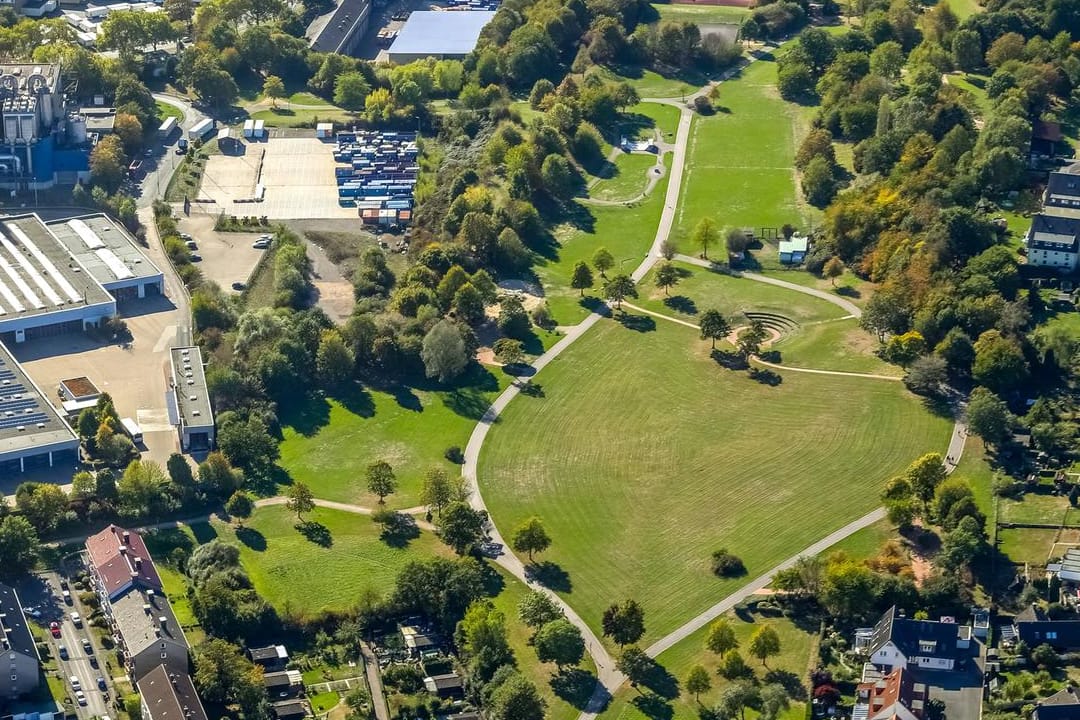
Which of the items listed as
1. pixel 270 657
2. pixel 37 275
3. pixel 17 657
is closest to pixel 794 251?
pixel 37 275

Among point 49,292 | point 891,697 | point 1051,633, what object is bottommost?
point 49,292

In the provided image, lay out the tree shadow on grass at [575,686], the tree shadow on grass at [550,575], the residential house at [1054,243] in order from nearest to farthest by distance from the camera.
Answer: the tree shadow on grass at [575,686] → the tree shadow on grass at [550,575] → the residential house at [1054,243]

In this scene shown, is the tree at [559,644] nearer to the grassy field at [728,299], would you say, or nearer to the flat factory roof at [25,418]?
the flat factory roof at [25,418]

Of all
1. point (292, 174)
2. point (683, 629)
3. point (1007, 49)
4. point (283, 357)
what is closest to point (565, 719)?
point (683, 629)

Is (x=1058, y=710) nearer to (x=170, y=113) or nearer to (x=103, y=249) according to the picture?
(x=103, y=249)

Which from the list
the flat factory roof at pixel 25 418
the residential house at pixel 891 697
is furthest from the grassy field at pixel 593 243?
the residential house at pixel 891 697

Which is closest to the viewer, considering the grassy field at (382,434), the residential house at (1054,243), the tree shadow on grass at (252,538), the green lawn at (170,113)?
the tree shadow on grass at (252,538)
